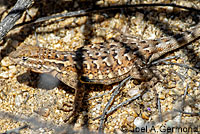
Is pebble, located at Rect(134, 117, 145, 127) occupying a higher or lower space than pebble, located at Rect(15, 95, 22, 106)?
lower

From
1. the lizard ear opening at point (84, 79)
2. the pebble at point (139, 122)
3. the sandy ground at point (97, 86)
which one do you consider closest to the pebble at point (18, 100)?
the sandy ground at point (97, 86)

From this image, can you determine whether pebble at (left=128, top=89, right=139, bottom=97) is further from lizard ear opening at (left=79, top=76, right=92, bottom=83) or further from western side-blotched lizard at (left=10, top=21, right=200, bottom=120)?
lizard ear opening at (left=79, top=76, right=92, bottom=83)

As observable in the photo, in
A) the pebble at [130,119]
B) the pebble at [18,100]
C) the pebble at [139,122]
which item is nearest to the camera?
the pebble at [139,122]

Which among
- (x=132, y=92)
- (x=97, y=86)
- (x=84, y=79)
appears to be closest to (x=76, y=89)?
(x=84, y=79)

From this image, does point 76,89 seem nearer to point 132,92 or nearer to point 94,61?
point 94,61

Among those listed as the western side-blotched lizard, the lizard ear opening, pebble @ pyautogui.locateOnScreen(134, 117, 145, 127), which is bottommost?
pebble @ pyautogui.locateOnScreen(134, 117, 145, 127)

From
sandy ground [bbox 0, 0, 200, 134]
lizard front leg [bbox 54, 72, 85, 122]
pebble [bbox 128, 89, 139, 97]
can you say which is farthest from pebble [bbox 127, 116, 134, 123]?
lizard front leg [bbox 54, 72, 85, 122]

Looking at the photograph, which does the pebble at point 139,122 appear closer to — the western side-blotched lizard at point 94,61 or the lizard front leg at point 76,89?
the western side-blotched lizard at point 94,61

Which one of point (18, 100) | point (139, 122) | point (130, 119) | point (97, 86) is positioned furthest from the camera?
point (97, 86)
